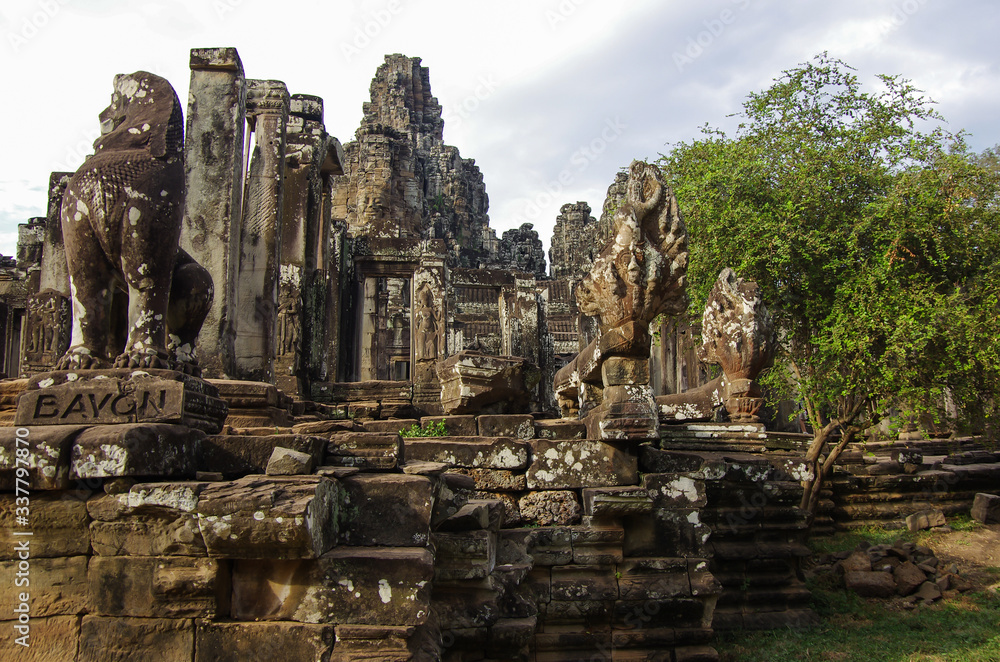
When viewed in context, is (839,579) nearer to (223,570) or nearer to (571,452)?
(571,452)

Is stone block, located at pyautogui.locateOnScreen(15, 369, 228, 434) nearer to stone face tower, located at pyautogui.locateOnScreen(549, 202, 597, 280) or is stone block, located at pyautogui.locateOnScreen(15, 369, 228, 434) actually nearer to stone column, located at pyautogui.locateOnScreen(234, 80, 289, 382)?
stone column, located at pyautogui.locateOnScreen(234, 80, 289, 382)

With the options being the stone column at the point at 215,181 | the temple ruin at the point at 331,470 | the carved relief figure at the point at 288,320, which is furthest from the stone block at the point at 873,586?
the carved relief figure at the point at 288,320

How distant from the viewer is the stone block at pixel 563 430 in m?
5.68

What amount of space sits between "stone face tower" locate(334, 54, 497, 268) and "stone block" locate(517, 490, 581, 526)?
49.6 feet

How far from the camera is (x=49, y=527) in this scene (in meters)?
3.25

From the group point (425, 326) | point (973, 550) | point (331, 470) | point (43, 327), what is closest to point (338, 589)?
point (331, 470)

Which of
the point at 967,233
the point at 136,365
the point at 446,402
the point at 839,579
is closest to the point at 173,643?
the point at 136,365

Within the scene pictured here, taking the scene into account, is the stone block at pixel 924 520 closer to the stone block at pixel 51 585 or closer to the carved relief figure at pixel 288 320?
the carved relief figure at pixel 288 320

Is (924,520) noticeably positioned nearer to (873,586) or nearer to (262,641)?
(873,586)

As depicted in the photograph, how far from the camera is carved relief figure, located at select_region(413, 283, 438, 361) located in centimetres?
1595

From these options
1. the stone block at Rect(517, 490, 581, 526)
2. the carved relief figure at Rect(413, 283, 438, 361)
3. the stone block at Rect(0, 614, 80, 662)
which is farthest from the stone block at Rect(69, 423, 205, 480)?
the carved relief figure at Rect(413, 283, 438, 361)

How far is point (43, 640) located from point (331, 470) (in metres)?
1.41

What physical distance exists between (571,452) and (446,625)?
1693 mm

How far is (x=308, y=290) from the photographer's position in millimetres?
11359
